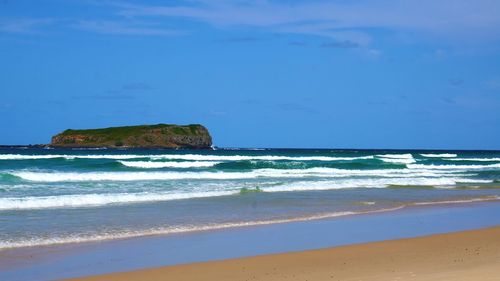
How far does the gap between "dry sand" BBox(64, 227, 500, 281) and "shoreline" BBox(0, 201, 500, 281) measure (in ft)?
1.70

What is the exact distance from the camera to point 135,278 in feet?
25.3

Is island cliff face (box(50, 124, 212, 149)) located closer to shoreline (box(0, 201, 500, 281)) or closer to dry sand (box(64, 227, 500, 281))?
shoreline (box(0, 201, 500, 281))

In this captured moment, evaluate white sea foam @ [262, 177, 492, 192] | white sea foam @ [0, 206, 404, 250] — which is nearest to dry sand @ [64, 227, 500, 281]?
white sea foam @ [0, 206, 404, 250]

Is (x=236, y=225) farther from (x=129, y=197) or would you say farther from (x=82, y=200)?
(x=129, y=197)

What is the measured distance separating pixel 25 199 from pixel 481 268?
12137mm

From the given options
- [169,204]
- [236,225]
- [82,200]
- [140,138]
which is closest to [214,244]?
[236,225]

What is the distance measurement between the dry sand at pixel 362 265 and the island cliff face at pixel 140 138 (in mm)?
103071

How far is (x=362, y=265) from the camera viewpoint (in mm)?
8430

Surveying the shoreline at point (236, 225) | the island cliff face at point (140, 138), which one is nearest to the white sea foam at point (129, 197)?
the shoreline at point (236, 225)

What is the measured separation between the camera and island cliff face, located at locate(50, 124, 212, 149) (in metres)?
112

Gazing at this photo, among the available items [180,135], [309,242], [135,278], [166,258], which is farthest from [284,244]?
[180,135]

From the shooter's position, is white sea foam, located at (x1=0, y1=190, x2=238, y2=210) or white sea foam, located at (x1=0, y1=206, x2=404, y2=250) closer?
white sea foam, located at (x1=0, y1=206, x2=404, y2=250)

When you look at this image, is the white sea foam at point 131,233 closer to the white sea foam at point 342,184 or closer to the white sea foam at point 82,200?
the white sea foam at point 82,200

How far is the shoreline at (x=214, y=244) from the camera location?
8555 mm
